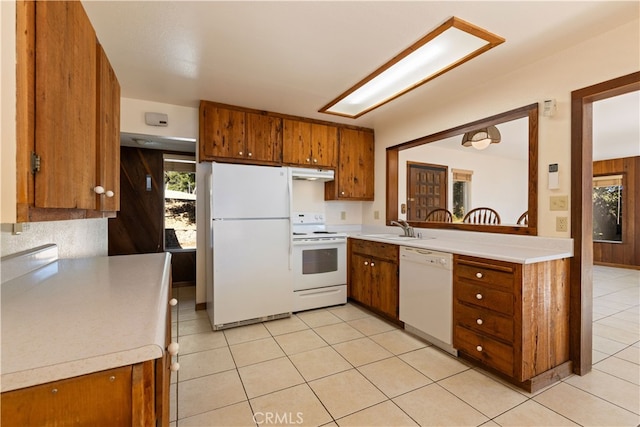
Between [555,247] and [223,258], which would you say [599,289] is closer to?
[555,247]

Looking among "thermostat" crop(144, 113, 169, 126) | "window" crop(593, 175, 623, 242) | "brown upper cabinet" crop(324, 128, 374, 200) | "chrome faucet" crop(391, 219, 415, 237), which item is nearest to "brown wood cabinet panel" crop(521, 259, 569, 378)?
"chrome faucet" crop(391, 219, 415, 237)

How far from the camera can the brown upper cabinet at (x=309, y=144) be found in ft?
11.3

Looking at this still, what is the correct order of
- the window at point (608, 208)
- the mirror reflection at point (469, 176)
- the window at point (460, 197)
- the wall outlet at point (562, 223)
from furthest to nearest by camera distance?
the window at point (460, 197), the window at point (608, 208), the mirror reflection at point (469, 176), the wall outlet at point (562, 223)

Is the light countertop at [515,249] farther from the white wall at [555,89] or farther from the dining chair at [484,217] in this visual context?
the dining chair at [484,217]

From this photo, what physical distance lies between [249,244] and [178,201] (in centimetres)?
215

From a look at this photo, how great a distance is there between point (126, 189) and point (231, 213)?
7.41 feet

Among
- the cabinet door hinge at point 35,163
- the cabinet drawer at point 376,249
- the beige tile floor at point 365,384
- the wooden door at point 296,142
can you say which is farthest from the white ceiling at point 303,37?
the beige tile floor at point 365,384

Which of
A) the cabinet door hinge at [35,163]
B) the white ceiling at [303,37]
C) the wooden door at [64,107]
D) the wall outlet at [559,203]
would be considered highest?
the white ceiling at [303,37]

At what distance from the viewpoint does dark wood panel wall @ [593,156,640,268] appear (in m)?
5.52

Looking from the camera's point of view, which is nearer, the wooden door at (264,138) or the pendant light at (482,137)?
the wooden door at (264,138)

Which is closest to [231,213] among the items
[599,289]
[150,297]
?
[150,297]

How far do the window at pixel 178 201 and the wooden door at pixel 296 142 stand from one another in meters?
1.83

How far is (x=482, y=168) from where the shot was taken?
625 cm

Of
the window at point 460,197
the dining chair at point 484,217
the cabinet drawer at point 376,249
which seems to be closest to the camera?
the cabinet drawer at point 376,249
